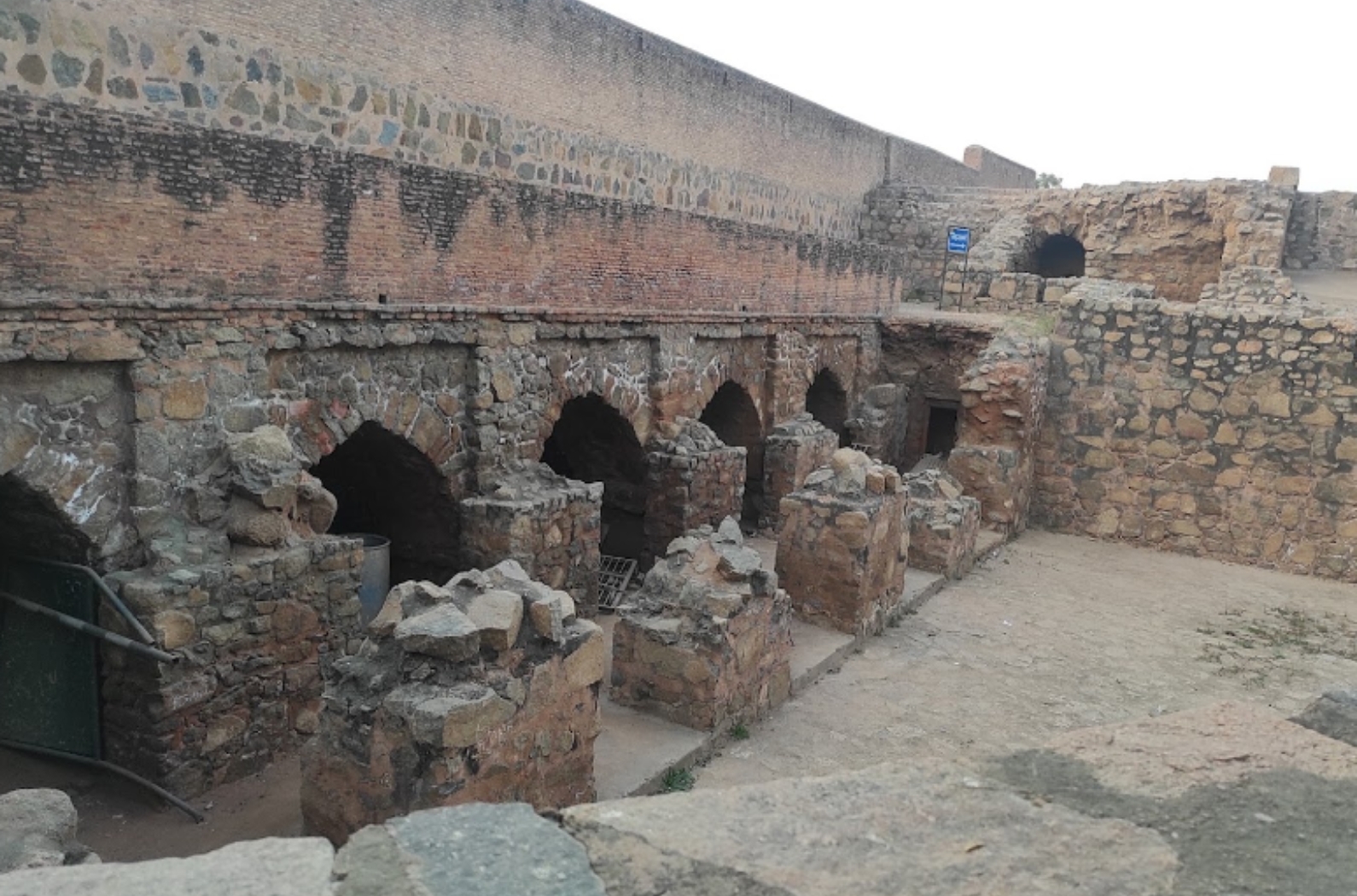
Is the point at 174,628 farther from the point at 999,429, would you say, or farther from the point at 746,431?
the point at 999,429

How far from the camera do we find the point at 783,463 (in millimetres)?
11430

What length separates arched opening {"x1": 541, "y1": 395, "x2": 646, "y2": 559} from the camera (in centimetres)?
1010

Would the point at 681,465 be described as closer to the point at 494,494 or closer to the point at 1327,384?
the point at 494,494

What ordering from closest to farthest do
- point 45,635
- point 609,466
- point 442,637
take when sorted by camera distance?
point 442,637, point 45,635, point 609,466

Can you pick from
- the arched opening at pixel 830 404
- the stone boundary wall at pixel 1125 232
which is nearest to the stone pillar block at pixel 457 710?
the arched opening at pixel 830 404

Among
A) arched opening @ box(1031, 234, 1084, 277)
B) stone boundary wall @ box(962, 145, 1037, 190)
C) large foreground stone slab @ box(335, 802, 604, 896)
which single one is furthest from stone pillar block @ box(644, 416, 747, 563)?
stone boundary wall @ box(962, 145, 1037, 190)

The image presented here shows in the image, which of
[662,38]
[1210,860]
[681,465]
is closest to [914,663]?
[681,465]

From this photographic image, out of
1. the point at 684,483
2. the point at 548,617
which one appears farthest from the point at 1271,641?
the point at 548,617

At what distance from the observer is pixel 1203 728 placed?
8.07ft

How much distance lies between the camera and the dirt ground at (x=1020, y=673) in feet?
17.9

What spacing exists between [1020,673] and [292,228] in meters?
5.87

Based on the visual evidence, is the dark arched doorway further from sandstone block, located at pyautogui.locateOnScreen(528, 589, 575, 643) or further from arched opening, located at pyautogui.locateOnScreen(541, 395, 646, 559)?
arched opening, located at pyautogui.locateOnScreen(541, 395, 646, 559)

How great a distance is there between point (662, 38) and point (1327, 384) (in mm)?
9751

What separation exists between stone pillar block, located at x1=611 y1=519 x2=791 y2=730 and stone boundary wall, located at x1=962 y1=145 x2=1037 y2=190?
24021 millimetres
